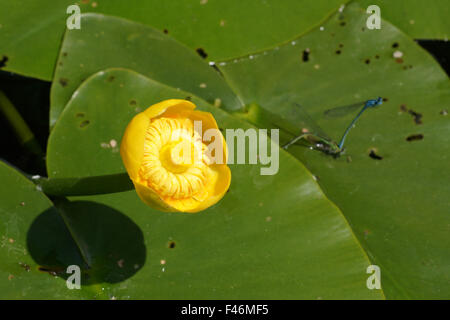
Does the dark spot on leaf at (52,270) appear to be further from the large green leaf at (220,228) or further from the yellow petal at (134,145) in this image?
the yellow petal at (134,145)

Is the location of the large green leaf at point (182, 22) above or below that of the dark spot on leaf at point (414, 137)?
above

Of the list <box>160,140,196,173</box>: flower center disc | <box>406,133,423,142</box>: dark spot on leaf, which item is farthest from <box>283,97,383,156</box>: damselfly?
<box>160,140,196,173</box>: flower center disc

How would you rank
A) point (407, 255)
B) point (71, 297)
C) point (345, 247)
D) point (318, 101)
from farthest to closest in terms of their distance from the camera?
1. point (318, 101)
2. point (407, 255)
3. point (345, 247)
4. point (71, 297)

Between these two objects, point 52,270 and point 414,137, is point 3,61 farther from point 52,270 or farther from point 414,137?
point 414,137

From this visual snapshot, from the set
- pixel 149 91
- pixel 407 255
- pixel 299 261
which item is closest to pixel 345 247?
pixel 299 261

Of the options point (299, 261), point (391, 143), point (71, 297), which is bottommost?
point (71, 297)

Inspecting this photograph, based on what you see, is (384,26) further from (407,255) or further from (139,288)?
(139,288)

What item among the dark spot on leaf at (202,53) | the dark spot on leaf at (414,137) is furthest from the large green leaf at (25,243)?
the dark spot on leaf at (414,137)
